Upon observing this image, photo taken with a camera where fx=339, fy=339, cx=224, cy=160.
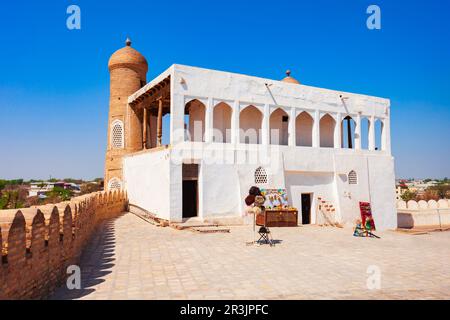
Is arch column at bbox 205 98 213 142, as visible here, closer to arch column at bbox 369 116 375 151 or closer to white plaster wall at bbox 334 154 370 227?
white plaster wall at bbox 334 154 370 227

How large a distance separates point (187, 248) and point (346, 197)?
12.9 metres

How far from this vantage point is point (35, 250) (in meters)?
5.29

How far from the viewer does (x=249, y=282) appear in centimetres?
659

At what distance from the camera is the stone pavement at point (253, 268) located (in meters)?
5.95

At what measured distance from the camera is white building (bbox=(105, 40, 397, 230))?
53.3ft

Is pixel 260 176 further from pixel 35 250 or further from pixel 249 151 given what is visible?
pixel 35 250

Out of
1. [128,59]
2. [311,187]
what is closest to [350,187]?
[311,187]

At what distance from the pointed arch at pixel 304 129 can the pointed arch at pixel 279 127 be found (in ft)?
3.11

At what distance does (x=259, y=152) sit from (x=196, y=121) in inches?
175

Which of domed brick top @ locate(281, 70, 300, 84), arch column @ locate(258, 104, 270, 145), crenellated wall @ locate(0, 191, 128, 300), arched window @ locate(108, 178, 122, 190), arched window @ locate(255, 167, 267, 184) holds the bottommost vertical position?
crenellated wall @ locate(0, 191, 128, 300)

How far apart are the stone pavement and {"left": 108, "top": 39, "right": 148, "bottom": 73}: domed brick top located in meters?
14.6

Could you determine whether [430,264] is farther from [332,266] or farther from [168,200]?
[168,200]

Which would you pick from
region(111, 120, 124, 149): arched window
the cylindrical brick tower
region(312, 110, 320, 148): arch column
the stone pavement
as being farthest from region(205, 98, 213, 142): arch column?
region(111, 120, 124, 149): arched window

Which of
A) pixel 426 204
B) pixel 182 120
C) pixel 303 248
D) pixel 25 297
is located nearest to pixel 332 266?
pixel 303 248
